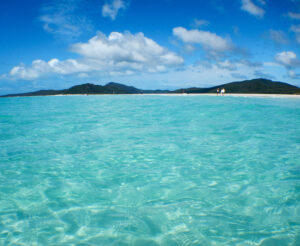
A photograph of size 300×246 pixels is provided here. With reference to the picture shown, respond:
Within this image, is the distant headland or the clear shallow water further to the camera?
the distant headland

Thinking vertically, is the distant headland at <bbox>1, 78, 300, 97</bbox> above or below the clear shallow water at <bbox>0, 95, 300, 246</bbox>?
above

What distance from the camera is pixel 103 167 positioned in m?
5.37

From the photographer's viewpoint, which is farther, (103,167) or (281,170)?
(103,167)

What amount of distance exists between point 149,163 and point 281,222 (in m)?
3.28

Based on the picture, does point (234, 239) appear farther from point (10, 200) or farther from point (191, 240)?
point (10, 200)

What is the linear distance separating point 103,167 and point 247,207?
348 cm

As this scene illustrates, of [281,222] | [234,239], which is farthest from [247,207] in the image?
[234,239]

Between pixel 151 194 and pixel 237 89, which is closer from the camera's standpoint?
pixel 151 194

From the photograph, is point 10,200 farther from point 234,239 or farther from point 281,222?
point 281,222

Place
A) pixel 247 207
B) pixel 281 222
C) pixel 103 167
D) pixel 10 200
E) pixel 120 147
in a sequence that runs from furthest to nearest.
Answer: pixel 120 147
pixel 103 167
pixel 10 200
pixel 247 207
pixel 281 222

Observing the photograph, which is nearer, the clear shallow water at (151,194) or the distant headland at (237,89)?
the clear shallow water at (151,194)

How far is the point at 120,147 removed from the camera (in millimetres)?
7156

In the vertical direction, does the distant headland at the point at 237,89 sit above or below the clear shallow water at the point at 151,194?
above

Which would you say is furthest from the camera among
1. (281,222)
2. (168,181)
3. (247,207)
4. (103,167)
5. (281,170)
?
(103,167)
